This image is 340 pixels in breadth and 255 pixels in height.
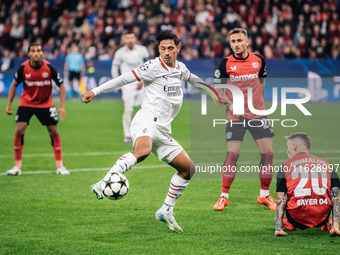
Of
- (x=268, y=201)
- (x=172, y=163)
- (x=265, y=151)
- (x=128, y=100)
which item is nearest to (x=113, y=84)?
(x=172, y=163)

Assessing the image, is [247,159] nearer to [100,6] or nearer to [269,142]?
[269,142]

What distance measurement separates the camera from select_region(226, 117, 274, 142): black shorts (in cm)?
836

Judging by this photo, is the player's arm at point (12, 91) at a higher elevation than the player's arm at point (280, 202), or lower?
higher

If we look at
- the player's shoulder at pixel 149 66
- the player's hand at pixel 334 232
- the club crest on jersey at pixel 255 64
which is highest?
the player's shoulder at pixel 149 66

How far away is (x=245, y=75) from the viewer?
27.4ft

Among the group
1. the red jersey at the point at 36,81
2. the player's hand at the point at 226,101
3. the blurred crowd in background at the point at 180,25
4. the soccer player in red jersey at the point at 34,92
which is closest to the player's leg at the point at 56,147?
the soccer player in red jersey at the point at 34,92

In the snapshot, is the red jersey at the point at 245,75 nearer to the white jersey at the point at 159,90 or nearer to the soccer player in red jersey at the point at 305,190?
the white jersey at the point at 159,90

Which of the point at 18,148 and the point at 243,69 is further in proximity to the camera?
the point at 18,148

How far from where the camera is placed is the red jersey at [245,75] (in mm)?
8352

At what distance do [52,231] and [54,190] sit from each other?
2.60 meters

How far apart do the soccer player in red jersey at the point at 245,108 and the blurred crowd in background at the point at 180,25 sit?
18.2m

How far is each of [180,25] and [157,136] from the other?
890 inches

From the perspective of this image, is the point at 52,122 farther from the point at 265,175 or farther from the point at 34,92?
the point at 265,175

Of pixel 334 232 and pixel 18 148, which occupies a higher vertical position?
pixel 18 148
